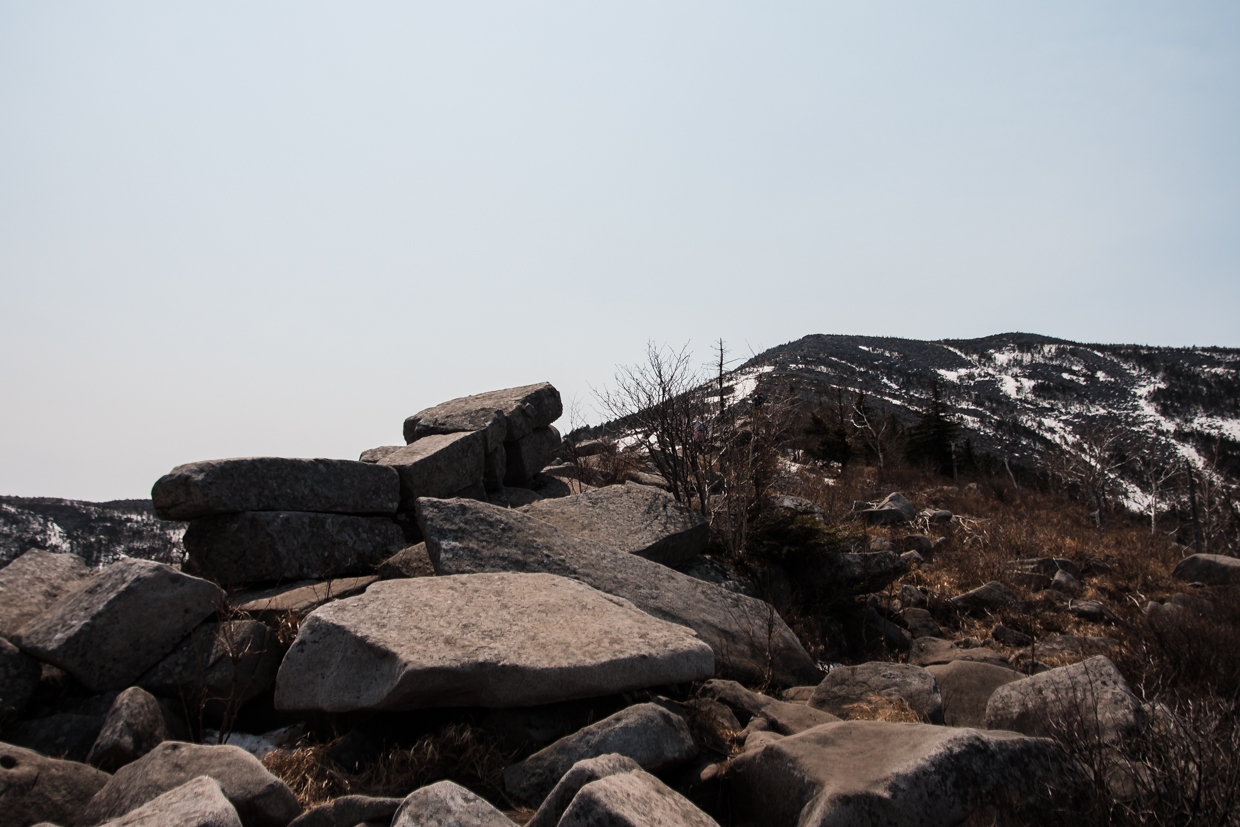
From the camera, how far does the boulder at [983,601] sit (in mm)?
9078

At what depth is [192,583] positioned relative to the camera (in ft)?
15.4

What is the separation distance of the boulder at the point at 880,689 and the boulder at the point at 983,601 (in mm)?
4553

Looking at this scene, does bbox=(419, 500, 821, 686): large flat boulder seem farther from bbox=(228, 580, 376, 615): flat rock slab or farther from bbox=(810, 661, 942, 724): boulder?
bbox=(228, 580, 376, 615): flat rock slab

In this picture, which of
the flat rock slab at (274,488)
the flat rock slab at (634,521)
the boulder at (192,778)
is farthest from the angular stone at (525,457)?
the boulder at (192,778)

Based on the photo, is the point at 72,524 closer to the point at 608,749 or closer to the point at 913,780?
the point at 608,749

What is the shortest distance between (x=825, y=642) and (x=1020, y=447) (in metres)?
98.1

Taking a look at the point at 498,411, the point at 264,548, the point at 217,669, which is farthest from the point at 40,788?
the point at 498,411

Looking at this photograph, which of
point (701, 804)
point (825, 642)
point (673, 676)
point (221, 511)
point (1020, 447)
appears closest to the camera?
point (701, 804)

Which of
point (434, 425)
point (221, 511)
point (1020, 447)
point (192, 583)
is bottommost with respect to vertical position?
point (1020, 447)

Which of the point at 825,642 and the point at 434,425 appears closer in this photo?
the point at 825,642

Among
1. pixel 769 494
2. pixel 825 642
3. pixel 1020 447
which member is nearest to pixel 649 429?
pixel 769 494

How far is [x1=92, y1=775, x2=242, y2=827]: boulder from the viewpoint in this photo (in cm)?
253

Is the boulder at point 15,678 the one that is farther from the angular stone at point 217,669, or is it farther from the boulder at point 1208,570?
the boulder at point 1208,570

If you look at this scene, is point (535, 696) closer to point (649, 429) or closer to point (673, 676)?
point (673, 676)
